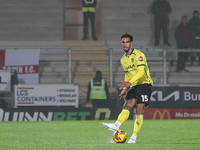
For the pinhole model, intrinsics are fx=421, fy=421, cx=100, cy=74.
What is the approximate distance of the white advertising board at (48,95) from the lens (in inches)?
543

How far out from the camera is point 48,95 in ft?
45.7

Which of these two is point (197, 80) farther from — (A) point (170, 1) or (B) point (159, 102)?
(A) point (170, 1)

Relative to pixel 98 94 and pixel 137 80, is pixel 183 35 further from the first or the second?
pixel 137 80

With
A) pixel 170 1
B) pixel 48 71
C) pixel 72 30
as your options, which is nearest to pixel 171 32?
pixel 170 1

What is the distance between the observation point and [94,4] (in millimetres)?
17391

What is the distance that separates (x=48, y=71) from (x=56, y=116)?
2.07m

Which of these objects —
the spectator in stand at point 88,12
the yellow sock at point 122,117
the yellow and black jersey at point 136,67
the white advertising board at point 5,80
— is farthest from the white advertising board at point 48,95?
the yellow sock at point 122,117

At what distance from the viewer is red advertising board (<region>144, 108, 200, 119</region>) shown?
14281mm

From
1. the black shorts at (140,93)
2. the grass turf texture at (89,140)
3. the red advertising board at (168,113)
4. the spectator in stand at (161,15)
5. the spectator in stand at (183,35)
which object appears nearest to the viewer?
the grass turf texture at (89,140)

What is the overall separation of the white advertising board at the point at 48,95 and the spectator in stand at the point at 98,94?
52 cm

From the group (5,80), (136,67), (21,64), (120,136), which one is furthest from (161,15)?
(120,136)

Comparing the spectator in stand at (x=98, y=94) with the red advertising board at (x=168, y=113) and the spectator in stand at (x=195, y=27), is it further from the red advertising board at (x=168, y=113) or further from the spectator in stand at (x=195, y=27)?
the spectator in stand at (x=195, y=27)

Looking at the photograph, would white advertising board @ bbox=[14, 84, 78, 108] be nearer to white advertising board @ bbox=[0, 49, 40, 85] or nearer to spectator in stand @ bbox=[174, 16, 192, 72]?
white advertising board @ bbox=[0, 49, 40, 85]

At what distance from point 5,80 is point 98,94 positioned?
10.1 feet
